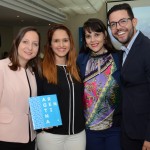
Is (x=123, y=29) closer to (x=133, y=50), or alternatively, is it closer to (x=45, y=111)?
(x=133, y=50)

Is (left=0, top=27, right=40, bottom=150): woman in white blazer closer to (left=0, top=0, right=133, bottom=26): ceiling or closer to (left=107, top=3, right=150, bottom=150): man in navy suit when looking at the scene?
(left=107, top=3, right=150, bottom=150): man in navy suit

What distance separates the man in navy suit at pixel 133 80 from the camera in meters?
1.85

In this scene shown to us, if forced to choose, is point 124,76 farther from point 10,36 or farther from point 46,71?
point 10,36

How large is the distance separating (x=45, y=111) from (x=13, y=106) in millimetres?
251

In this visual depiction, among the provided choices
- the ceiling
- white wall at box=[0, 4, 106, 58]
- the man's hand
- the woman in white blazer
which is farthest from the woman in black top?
white wall at box=[0, 4, 106, 58]

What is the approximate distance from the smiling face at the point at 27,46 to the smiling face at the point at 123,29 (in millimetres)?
672

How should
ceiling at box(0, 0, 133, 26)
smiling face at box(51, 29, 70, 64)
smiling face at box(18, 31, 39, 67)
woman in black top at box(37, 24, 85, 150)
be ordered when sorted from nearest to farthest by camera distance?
smiling face at box(18, 31, 39, 67), woman in black top at box(37, 24, 85, 150), smiling face at box(51, 29, 70, 64), ceiling at box(0, 0, 133, 26)

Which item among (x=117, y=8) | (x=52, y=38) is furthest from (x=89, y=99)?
(x=117, y=8)

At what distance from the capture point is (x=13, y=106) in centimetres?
188

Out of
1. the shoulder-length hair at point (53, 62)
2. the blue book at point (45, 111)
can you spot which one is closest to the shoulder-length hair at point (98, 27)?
the shoulder-length hair at point (53, 62)

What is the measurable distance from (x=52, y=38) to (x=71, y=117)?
73 centimetres

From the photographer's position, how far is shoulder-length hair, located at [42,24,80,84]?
2155 millimetres

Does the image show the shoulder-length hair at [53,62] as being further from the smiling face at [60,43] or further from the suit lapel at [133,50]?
the suit lapel at [133,50]

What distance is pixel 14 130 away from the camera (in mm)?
1906
